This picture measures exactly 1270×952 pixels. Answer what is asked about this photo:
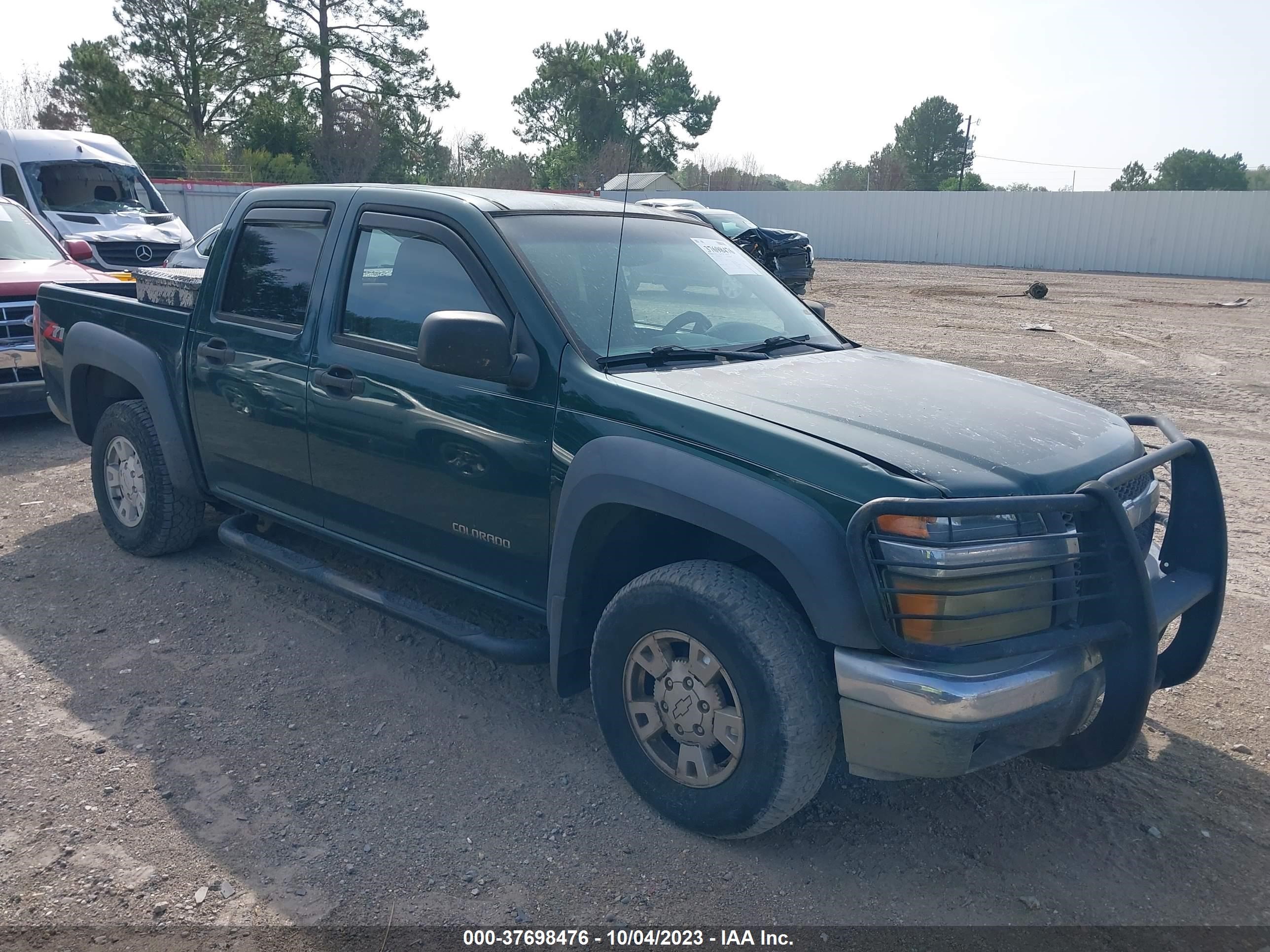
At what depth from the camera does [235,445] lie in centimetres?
462

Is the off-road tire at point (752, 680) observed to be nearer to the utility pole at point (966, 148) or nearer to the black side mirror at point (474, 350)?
the black side mirror at point (474, 350)

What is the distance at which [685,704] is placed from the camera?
10.1 feet

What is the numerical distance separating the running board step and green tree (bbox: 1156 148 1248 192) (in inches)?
2756

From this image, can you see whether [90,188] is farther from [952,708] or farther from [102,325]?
[952,708]

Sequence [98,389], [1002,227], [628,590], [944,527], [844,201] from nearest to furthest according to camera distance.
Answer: [944,527] → [628,590] → [98,389] → [1002,227] → [844,201]

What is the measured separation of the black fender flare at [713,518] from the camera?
268cm

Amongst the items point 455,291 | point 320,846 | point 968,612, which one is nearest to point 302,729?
point 320,846

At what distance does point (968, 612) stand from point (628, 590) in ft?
3.34

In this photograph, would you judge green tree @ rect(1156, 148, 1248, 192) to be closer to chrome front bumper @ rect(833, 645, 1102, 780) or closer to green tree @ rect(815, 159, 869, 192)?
green tree @ rect(815, 159, 869, 192)

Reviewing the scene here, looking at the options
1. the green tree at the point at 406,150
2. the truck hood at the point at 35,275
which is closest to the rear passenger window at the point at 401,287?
the truck hood at the point at 35,275

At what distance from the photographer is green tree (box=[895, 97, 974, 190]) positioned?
81125 mm

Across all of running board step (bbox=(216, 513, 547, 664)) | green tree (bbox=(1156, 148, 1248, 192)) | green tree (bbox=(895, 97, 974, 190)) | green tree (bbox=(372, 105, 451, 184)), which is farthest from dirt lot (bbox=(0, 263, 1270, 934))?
green tree (bbox=(895, 97, 974, 190))

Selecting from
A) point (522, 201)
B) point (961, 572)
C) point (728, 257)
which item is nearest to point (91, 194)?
point (522, 201)

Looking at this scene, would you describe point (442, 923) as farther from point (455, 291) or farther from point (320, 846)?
point (455, 291)
